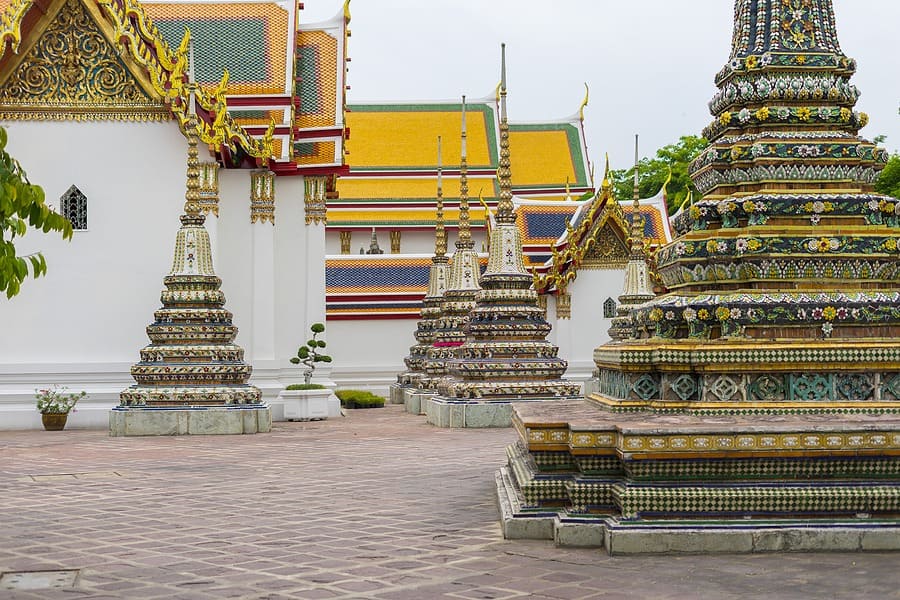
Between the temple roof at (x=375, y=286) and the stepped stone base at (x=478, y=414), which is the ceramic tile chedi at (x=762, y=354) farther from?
the temple roof at (x=375, y=286)

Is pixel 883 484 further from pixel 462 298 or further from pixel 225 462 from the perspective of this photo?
pixel 462 298

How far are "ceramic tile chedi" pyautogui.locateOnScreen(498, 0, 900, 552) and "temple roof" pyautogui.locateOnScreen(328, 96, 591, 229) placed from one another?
2784 cm

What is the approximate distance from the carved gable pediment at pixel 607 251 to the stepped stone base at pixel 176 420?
1270 cm

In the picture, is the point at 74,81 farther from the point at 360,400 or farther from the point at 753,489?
the point at 753,489

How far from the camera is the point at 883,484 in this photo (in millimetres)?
6016

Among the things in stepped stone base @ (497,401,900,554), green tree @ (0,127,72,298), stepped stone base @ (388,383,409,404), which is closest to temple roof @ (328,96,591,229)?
stepped stone base @ (388,383,409,404)

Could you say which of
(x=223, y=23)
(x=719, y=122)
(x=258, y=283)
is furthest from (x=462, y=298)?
(x=719, y=122)

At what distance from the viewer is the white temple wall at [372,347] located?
89.0 ft

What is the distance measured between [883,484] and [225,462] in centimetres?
677

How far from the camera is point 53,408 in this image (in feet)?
54.6

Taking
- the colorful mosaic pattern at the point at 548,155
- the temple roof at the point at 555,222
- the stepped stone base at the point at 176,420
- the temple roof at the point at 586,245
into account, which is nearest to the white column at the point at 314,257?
the stepped stone base at the point at 176,420

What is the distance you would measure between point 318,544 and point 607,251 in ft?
67.7

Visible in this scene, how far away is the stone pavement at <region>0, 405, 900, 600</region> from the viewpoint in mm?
5316

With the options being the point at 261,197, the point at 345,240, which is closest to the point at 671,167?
the point at 345,240
